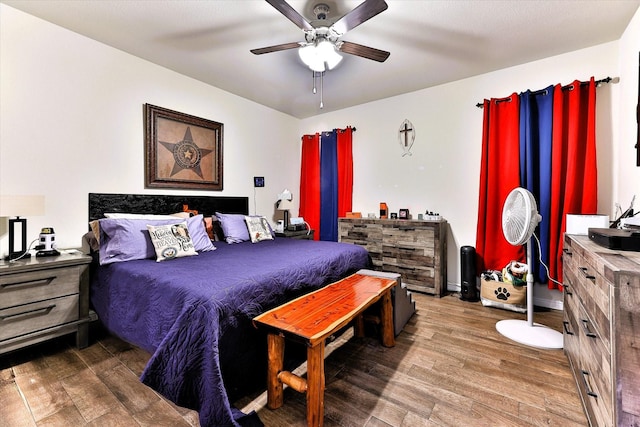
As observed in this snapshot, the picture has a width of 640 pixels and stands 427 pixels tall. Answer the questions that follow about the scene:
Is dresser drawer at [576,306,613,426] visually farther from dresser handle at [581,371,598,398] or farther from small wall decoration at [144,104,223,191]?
small wall decoration at [144,104,223,191]

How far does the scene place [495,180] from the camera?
3094 mm

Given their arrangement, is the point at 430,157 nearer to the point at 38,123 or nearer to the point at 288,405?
the point at 288,405

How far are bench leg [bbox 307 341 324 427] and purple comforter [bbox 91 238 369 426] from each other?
348 mm

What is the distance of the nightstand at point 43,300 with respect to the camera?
1780 millimetres

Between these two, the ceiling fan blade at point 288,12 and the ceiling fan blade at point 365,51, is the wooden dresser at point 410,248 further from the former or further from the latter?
the ceiling fan blade at point 288,12

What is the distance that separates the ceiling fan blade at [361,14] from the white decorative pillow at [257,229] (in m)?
2.16

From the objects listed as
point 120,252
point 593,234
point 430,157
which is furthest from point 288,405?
point 430,157

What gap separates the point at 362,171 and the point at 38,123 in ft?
11.6

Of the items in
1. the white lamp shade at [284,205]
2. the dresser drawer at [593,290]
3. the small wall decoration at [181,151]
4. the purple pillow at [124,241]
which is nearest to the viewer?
the dresser drawer at [593,290]

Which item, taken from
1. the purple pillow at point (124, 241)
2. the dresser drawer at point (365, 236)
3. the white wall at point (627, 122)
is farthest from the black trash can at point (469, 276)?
the purple pillow at point (124, 241)

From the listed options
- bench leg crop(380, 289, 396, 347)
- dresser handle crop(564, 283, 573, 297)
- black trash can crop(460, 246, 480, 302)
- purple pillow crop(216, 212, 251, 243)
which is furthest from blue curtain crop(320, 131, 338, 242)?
dresser handle crop(564, 283, 573, 297)

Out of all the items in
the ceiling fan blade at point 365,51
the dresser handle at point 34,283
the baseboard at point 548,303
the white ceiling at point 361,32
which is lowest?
the baseboard at point 548,303

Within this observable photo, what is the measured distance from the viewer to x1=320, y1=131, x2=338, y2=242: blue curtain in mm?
4414

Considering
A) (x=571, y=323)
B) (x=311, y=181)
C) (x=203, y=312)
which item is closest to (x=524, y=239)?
(x=571, y=323)
